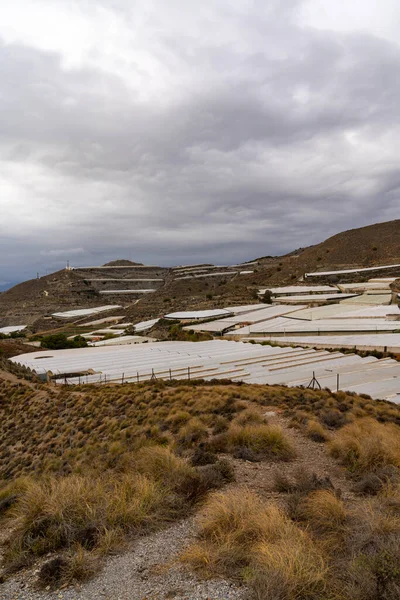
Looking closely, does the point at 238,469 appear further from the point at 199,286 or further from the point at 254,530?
the point at 199,286

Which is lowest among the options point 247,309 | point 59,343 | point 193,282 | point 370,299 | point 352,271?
point 59,343

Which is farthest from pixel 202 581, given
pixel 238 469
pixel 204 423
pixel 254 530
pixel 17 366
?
pixel 17 366

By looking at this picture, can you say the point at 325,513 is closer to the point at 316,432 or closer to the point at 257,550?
the point at 257,550

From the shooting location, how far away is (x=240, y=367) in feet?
74.2

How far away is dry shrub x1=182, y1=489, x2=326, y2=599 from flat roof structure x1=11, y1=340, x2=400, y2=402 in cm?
1345

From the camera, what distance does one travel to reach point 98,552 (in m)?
4.36

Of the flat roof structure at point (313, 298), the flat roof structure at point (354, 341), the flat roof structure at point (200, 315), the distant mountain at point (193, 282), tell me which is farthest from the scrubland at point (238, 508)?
the distant mountain at point (193, 282)

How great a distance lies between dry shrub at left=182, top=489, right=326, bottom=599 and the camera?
336cm

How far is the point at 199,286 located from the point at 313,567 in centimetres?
8910

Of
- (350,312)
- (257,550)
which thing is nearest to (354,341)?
(350,312)

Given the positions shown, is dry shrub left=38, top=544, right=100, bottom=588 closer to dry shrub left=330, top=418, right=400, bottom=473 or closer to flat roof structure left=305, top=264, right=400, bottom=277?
dry shrub left=330, top=418, right=400, bottom=473

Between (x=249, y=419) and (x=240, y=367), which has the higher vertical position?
(x=249, y=419)

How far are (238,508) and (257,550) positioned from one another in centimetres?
85

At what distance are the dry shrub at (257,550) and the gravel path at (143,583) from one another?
0.18 meters
